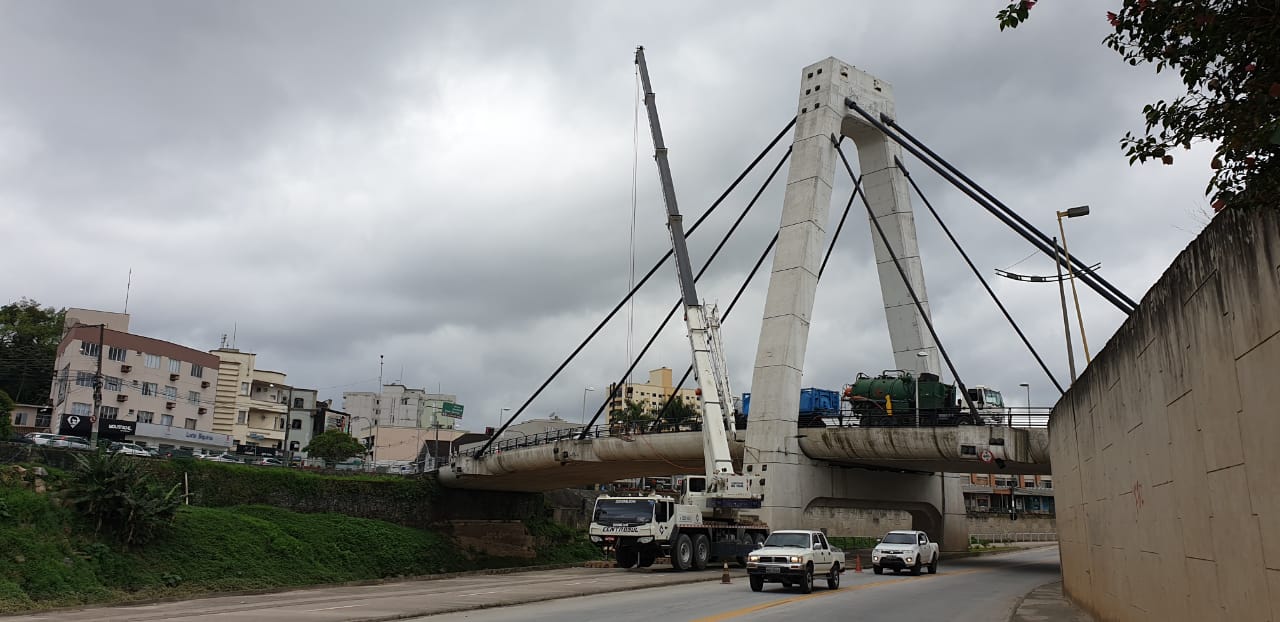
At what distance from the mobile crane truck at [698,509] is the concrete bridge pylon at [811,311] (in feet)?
8.10

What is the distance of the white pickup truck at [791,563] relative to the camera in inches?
930

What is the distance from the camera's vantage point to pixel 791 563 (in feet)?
77.4

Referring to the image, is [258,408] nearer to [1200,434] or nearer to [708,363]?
[708,363]

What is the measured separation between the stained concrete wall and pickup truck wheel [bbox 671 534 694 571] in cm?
1891

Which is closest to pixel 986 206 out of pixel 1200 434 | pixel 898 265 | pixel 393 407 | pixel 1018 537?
pixel 898 265

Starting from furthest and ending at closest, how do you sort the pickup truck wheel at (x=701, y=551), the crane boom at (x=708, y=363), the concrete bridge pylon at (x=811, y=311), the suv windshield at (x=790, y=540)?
the concrete bridge pylon at (x=811, y=311)
the crane boom at (x=708, y=363)
the pickup truck wheel at (x=701, y=551)
the suv windshield at (x=790, y=540)

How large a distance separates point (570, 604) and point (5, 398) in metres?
→ 60.9

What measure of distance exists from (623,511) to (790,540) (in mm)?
9027

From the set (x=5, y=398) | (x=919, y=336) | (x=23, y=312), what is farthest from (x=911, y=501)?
(x=23, y=312)

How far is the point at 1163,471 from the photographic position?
34.4 feet

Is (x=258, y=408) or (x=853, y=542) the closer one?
(x=853, y=542)

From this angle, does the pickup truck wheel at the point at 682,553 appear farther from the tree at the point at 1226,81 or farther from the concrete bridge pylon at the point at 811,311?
the tree at the point at 1226,81

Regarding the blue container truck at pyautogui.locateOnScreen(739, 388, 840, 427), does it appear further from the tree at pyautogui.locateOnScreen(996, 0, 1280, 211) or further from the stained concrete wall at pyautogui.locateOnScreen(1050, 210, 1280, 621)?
the tree at pyautogui.locateOnScreen(996, 0, 1280, 211)

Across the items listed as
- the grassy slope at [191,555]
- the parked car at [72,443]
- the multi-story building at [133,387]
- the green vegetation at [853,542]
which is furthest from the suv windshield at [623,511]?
the multi-story building at [133,387]
